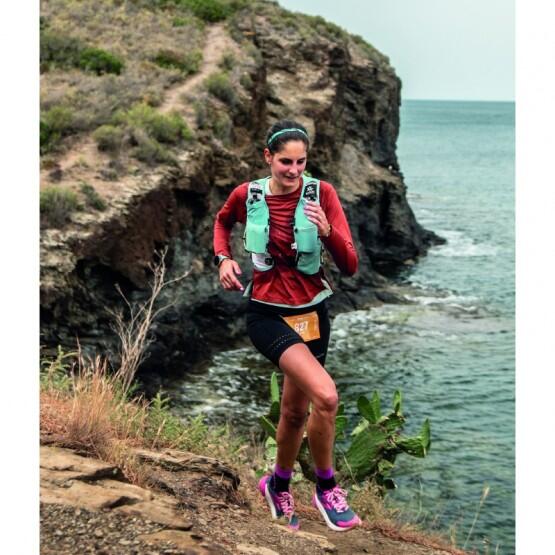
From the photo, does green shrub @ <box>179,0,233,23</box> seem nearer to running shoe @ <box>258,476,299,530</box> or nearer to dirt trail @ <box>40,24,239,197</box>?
dirt trail @ <box>40,24,239,197</box>

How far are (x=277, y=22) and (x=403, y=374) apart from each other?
19099 millimetres

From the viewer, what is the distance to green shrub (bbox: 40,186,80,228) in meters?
16.0

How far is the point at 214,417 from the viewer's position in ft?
53.6

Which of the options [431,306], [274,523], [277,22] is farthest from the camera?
[277,22]

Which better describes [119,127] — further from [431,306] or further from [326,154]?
[431,306]

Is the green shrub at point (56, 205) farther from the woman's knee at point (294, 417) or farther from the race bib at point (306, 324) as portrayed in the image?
the race bib at point (306, 324)

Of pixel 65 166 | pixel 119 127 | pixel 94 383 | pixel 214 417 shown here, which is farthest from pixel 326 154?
pixel 94 383

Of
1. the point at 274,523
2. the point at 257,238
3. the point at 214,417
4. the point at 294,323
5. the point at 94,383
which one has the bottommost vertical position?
the point at 214,417

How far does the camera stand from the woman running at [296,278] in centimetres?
440

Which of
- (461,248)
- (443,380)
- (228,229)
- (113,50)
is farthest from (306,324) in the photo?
(461,248)

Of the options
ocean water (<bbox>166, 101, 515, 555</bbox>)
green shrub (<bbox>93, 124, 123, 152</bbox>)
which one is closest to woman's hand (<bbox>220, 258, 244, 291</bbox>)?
ocean water (<bbox>166, 101, 515, 555</bbox>)

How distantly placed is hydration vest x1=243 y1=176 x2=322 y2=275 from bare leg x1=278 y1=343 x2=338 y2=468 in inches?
20.0

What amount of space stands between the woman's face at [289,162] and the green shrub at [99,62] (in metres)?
23.0

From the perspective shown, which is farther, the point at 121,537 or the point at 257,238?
the point at 257,238
